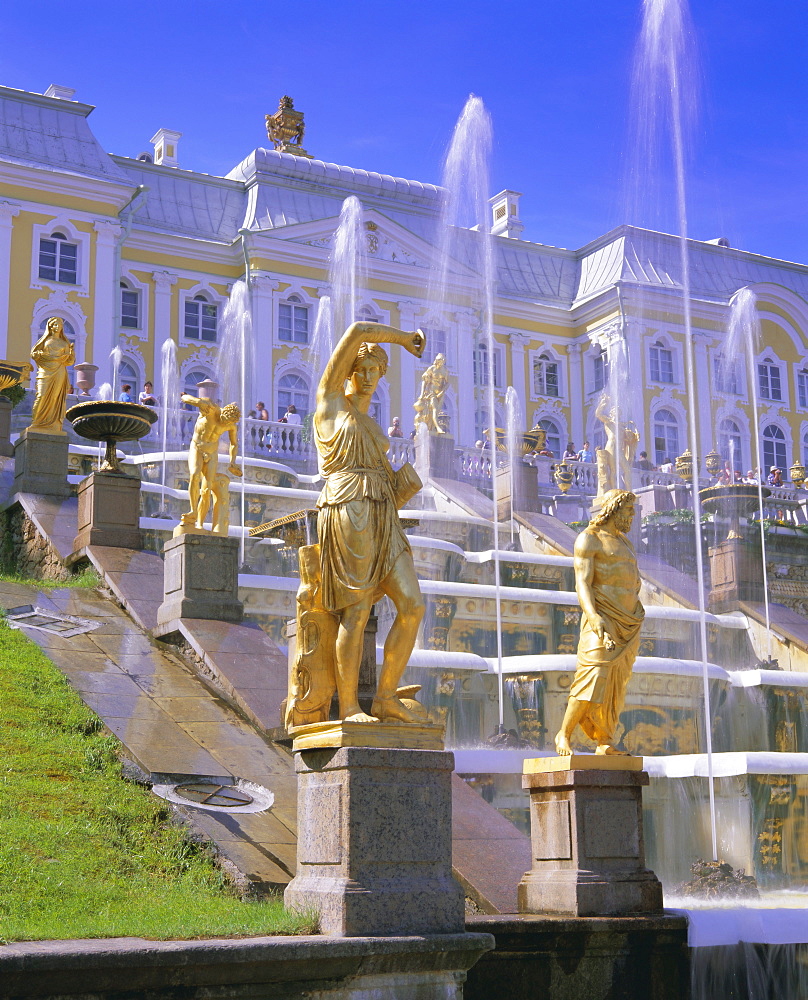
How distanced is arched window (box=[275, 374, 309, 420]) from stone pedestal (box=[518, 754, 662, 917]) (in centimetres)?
3591

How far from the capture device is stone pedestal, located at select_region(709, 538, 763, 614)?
20.9m

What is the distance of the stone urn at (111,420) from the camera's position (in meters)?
15.1

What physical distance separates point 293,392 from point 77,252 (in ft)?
27.4

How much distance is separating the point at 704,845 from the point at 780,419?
4255 centimetres

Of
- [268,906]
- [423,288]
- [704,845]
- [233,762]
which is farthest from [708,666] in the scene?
[423,288]

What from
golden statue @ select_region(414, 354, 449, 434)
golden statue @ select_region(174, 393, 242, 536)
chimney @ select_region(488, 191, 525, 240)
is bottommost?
golden statue @ select_region(174, 393, 242, 536)

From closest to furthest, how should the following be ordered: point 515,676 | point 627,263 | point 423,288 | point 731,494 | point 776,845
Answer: point 776,845 < point 515,676 < point 731,494 < point 423,288 < point 627,263

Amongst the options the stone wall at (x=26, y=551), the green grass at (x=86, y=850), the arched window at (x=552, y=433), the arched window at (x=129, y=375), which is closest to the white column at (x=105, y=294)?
the arched window at (x=129, y=375)

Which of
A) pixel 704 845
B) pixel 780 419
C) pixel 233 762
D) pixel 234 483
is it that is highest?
pixel 780 419

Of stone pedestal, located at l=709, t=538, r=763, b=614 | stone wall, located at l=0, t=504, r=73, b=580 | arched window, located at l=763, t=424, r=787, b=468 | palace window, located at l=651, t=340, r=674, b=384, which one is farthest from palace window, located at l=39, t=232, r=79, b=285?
arched window, located at l=763, t=424, r=787, b=468

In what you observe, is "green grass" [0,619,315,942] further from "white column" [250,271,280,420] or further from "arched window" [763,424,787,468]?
"arched window" [763,424,787,468]

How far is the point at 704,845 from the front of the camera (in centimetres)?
1245

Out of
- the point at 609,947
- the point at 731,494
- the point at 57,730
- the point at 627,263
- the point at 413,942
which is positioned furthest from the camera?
the point at 627,263

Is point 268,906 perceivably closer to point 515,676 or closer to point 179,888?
point 179,888
